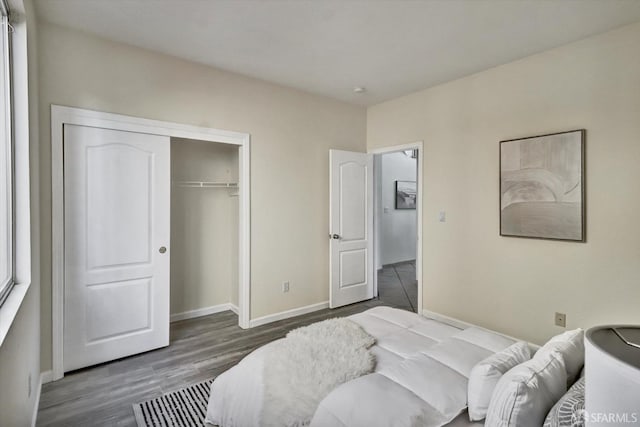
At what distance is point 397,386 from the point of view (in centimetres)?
131

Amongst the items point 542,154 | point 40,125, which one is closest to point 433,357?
point 542,154

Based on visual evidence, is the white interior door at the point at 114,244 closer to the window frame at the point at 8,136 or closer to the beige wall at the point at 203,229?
the beige wall at the point at 203,229

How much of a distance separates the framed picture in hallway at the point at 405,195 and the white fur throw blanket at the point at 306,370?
5666 mm

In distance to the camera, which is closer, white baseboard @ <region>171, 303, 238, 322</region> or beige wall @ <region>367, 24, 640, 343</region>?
beige wall @ <region>367, 24, 640, 343</region>

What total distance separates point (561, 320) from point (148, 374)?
3.48 metres

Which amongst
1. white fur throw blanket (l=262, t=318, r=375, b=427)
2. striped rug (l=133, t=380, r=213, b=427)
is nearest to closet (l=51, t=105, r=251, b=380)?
striped rug (l=133, t=380, r=213, b=427)

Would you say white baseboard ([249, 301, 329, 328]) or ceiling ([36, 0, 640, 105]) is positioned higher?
ceiling ([36, 0, 640, 105])

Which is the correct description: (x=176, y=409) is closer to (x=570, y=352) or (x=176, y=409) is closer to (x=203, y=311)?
(x=203, y=311)

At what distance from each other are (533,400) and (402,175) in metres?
6.56

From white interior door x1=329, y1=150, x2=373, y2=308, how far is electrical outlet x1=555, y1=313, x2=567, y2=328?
86.0 inches

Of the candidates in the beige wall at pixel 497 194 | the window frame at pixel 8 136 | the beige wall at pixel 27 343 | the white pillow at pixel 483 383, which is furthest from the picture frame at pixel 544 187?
the window frame at pixel 8 136

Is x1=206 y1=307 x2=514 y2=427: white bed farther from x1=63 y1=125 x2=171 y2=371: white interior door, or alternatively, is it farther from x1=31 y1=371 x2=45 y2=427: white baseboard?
x1=63 y1=125 x2=171 y2=371: white interior door

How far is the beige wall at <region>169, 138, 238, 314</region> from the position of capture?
3.64 meters

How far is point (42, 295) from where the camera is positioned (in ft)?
7.84
